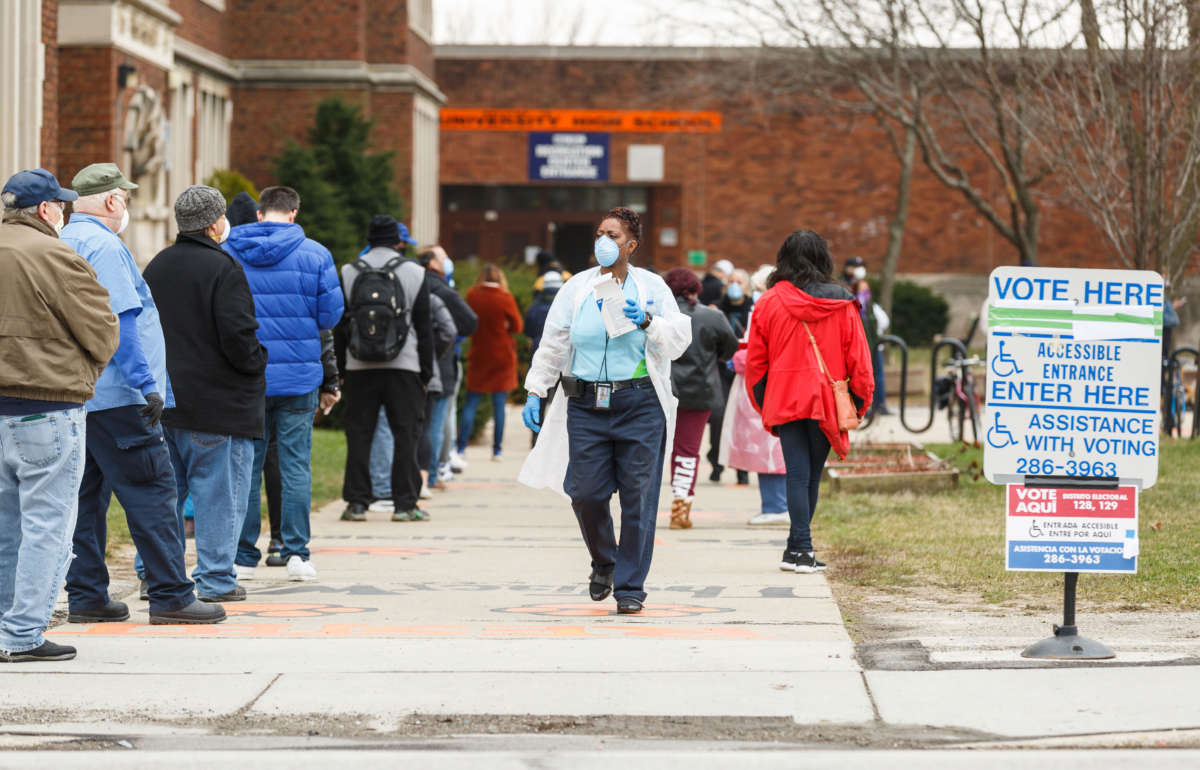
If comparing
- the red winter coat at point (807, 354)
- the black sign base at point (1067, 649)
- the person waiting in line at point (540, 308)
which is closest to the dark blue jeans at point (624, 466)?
the red winter coat at point (807, 354)

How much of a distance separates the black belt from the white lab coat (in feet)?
0.19

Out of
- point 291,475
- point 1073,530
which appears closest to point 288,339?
point 291,475

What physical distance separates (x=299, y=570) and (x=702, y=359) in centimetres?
389

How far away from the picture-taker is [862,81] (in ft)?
87.9

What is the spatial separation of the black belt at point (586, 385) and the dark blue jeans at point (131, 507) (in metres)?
1.80

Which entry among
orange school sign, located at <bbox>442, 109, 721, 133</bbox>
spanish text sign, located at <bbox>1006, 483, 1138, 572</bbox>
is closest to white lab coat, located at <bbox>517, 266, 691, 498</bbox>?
spanish text sign, located at <bbox>1006, 483, 1138, 572</bbox>

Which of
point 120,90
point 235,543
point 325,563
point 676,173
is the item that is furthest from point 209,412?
point 676,173

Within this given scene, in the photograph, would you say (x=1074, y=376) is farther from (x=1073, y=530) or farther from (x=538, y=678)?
(x=538, y=678)

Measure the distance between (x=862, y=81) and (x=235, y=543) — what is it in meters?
20.0

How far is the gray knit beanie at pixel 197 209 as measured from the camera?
813cm

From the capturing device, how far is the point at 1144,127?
50.7 feet

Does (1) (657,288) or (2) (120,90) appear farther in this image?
(2) (120,90)

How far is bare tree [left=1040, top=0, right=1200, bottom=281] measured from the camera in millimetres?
15141
